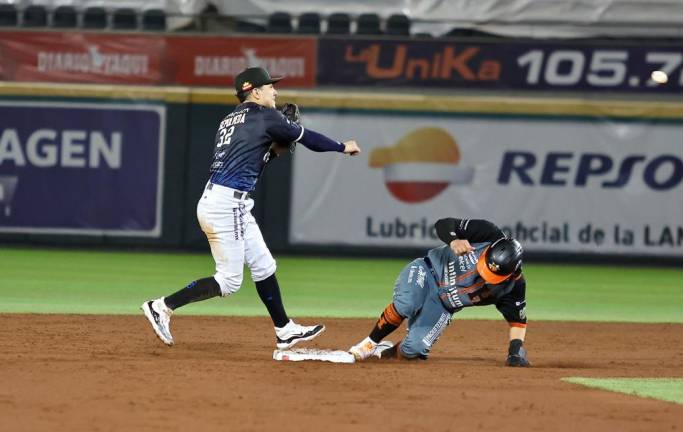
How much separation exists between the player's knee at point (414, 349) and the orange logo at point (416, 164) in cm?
947

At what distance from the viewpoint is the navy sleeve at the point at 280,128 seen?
8.70 m

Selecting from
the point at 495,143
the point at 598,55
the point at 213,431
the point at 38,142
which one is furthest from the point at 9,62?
the point at 213,431

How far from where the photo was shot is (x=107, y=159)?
59.8ft

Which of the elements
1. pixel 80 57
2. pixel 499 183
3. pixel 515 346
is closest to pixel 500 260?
pixel 515 346

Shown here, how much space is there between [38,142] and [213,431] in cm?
1280

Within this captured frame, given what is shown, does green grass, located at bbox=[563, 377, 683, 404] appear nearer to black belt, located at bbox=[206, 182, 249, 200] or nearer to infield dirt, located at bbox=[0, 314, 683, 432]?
infield dirt, located at bbox=[0, 314, 683, 432]

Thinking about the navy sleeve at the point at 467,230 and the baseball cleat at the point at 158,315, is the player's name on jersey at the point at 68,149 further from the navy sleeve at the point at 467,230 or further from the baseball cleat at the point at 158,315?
the navy sleeve at the point at 467,230

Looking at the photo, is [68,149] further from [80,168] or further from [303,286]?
[303,286]

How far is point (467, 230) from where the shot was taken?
8586 mm

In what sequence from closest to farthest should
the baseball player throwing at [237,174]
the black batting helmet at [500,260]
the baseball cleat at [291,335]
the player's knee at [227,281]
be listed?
the black batting helmet at [500,260] → the baseball player throwing at [237,174] → the player's knee at [227,281] → the baseball cleat at [291,335]

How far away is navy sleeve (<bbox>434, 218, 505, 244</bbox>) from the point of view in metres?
8.51

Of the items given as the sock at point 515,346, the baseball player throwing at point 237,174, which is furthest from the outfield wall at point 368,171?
the sock at point 515,346

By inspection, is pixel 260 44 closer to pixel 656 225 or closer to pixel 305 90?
pixel 305 90

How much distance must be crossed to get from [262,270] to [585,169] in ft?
33.6
